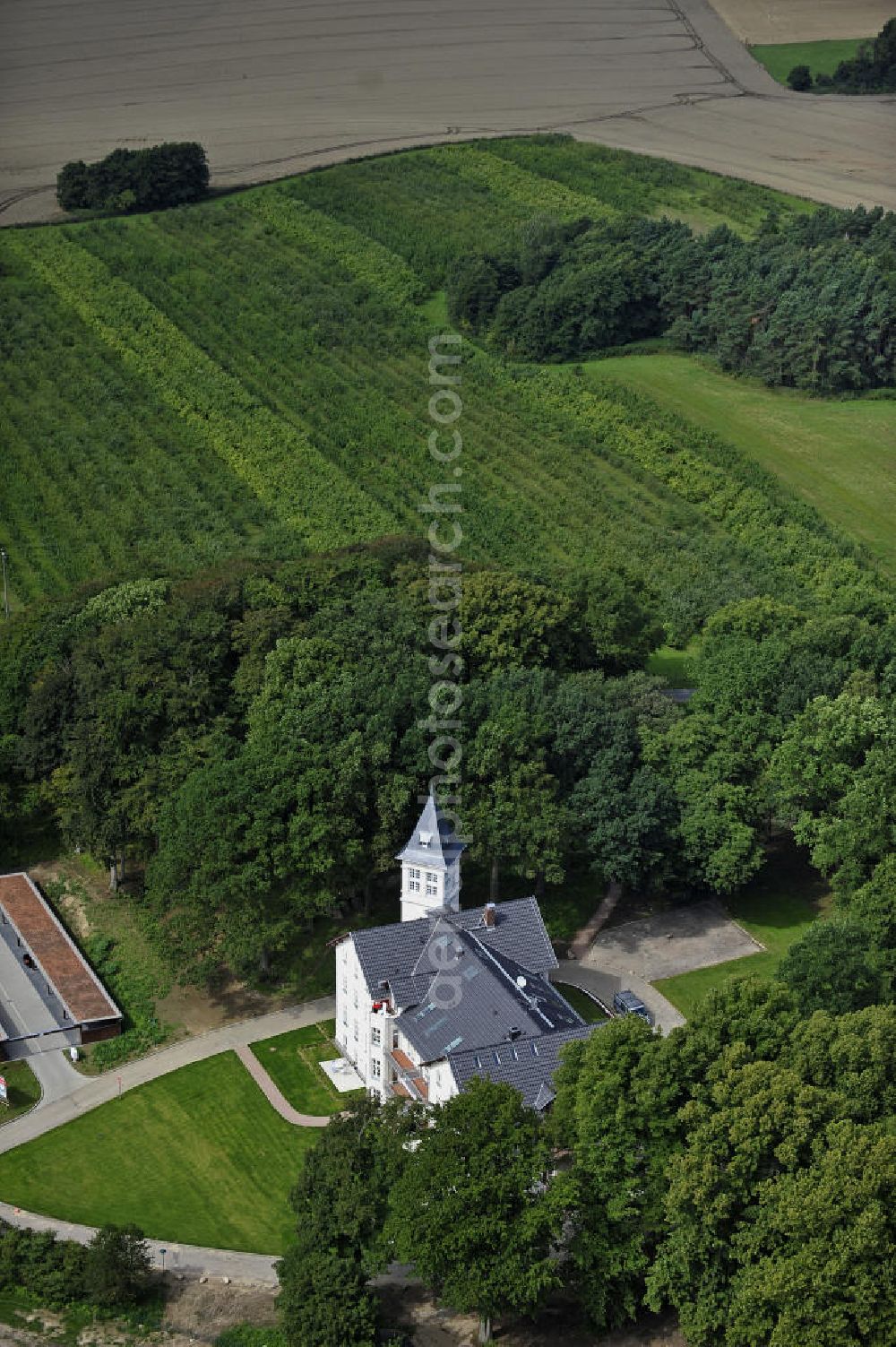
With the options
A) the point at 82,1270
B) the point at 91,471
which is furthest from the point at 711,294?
the point at 82,1270

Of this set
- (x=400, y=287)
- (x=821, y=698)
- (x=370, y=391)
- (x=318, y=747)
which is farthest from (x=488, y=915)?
(x=400, y=287)

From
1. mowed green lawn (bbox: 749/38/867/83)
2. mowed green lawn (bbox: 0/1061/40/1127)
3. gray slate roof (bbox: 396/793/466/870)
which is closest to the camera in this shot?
mowed green lawn (bbox: 0/1061/40/1127)

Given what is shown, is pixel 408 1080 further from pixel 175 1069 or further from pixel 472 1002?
pixel 175 1069

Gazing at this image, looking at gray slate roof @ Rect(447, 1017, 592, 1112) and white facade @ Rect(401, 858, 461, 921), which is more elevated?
white facade @ Rect(401, 858, 461, 921)

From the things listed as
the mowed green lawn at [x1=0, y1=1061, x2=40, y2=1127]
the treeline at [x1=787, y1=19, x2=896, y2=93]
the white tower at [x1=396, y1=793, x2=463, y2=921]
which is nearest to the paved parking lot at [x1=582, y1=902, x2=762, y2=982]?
the white tower at [x1=396, y1=793, x2=463, y2=921]

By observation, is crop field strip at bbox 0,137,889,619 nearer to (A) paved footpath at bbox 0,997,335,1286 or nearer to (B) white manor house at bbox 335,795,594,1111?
(B) white manor house at bbox 335,795,594,1111

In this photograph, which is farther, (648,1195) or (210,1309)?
(210,1309)

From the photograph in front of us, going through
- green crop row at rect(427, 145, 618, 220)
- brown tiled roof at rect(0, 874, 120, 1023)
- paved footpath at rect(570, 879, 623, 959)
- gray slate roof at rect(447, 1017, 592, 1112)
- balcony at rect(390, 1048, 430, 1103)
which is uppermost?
green crop row at rect(427, 145, 618, 220)

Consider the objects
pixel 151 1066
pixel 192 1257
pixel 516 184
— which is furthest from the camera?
pixel 516 184
